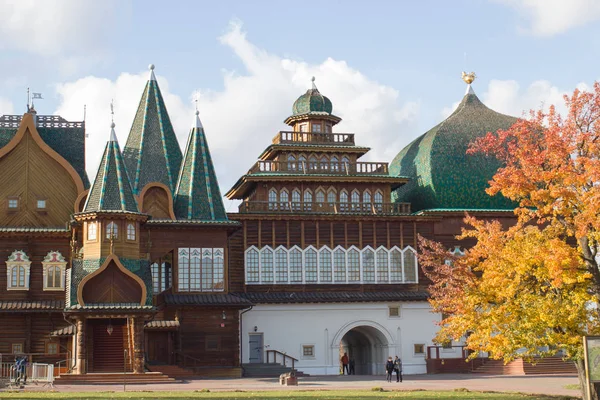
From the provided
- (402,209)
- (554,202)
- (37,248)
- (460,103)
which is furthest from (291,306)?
(554,202)

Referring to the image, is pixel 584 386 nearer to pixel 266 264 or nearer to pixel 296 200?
pixel 266 264

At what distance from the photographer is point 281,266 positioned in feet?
154

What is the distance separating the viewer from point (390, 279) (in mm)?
48375

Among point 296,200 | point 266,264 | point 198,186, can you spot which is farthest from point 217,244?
point 296,200

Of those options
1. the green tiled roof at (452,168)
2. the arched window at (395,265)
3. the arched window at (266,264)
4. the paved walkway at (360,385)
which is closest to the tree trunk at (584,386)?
the paved walkway at (360,385)

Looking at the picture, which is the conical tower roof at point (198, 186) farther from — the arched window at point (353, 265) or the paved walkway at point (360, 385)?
the paved walkway at point (360, 385)

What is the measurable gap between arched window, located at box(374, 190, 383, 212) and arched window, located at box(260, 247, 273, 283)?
6.46 m

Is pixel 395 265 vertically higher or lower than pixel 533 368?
higher

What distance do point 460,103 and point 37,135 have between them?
25237 mm

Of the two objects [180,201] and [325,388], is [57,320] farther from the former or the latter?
[325,388]

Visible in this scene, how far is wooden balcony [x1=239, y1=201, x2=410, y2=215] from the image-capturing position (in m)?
47.5

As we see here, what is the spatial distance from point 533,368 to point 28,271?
24405 millimetres

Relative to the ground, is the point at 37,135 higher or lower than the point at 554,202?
higher

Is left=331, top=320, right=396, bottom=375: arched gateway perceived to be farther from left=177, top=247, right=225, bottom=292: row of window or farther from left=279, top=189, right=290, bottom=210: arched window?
left=177, top=247, right=225, bottom=292: row of window
